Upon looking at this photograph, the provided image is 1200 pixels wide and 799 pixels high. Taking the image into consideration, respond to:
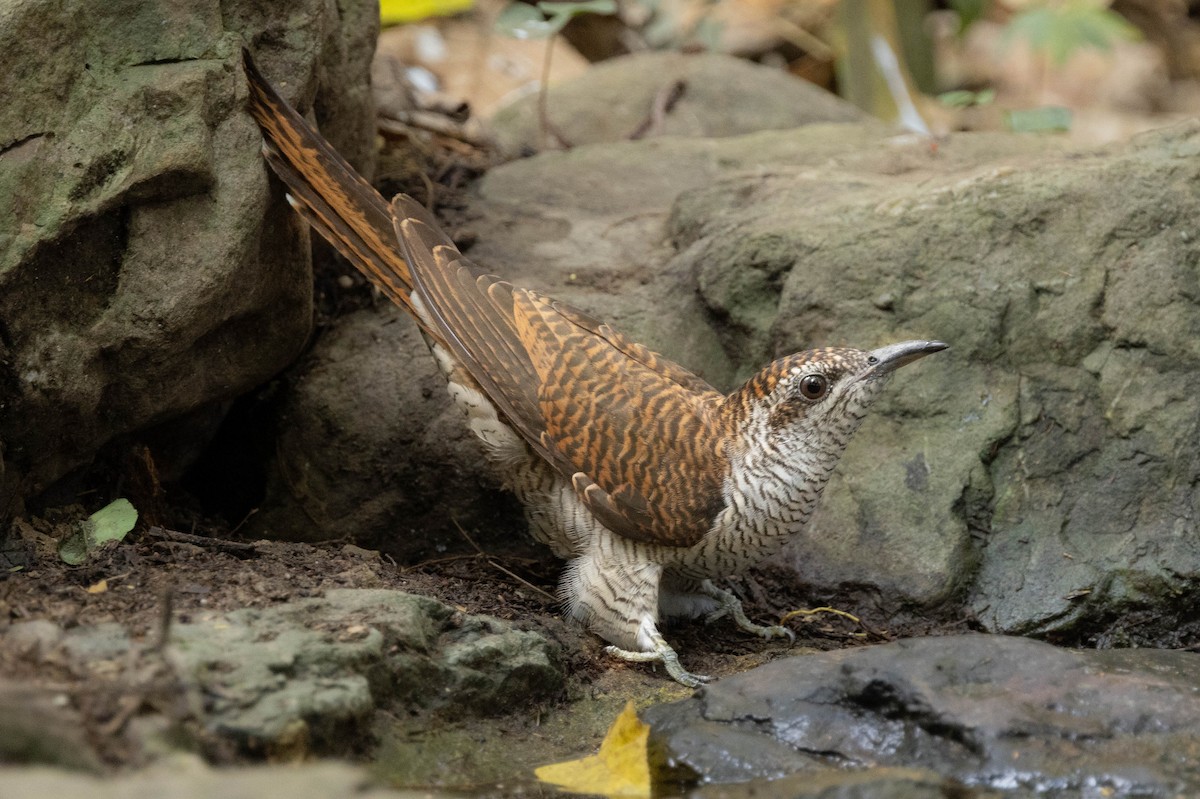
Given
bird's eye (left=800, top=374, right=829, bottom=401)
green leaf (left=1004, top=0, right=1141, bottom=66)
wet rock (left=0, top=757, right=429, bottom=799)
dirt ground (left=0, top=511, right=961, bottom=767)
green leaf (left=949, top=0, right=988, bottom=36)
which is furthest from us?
green leaf (left=949, top=0, right=988, bottom=36)

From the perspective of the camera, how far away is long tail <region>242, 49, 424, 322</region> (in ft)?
14.0

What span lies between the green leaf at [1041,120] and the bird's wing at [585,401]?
2.79 meters

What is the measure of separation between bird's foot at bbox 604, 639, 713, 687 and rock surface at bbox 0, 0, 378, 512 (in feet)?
6.19

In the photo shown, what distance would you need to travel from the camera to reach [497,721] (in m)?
3.68

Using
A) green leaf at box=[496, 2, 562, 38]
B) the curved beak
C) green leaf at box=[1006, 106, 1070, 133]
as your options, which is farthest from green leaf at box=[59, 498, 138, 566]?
green leaf at box=[1006, 106, 1070, 133]

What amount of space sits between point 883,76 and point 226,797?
26.0ft

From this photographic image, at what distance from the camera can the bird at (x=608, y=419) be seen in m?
4.27

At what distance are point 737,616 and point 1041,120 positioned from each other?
330 cm

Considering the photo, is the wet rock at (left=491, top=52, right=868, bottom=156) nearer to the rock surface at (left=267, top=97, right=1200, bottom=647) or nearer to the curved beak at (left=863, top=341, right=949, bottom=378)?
the rock surface at (left=267, top=97, right=1200, bottom=647)

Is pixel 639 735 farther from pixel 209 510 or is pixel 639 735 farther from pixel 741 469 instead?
pixel 209 510

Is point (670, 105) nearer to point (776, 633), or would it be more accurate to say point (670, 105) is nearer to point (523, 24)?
point (523, 24)

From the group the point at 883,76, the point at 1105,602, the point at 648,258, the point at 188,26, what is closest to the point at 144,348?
the point at 188,26

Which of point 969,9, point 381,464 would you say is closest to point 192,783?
point 381,464

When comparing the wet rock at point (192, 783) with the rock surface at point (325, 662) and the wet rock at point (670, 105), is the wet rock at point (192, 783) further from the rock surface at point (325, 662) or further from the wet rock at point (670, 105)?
the wet rock at point (670, 105)
